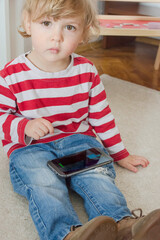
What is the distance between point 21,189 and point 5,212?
0.23 ft

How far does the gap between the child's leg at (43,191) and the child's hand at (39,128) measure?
0.25ft

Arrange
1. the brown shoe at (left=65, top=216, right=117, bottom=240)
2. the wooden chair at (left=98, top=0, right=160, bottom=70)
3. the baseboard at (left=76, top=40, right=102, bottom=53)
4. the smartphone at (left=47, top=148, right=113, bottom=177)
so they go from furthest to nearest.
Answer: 1. the baseboard at (left=76, top=40, right=102, bottom=53)
2. the wooden chair at (left=98, top=0, right=160, bottom=70)
3. the smartphone at (left=47, top=148, right=113, bottom=177)
4. the brown shoe at (left=65, top=216, right=117, bottom=240)

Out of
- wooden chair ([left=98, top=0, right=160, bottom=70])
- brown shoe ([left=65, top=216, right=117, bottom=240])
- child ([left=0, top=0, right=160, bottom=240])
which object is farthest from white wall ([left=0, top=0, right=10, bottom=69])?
brown shoe ([left=65, top=216, right=117, bottom=240])

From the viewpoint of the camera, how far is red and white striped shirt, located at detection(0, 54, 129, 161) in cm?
78

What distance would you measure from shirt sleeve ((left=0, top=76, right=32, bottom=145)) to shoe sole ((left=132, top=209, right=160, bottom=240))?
35 cm

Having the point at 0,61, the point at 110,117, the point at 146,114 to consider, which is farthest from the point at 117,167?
the point at 0,61

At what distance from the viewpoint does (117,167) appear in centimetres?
94

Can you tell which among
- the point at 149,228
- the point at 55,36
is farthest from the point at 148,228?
the point at 55,36

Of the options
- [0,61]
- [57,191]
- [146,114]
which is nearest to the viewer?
[57,191]

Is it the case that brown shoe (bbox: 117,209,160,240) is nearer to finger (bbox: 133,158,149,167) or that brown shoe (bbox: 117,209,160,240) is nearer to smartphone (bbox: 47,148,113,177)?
smartphone (bbox: 47,148,113,177)

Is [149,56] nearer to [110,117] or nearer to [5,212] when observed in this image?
[110,117]

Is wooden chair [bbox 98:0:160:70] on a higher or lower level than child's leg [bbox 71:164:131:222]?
higher

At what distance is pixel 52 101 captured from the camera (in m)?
0.81

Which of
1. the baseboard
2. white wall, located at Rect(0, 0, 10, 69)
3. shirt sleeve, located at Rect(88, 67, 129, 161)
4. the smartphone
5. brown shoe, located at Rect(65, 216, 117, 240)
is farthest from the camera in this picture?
the baseboard
